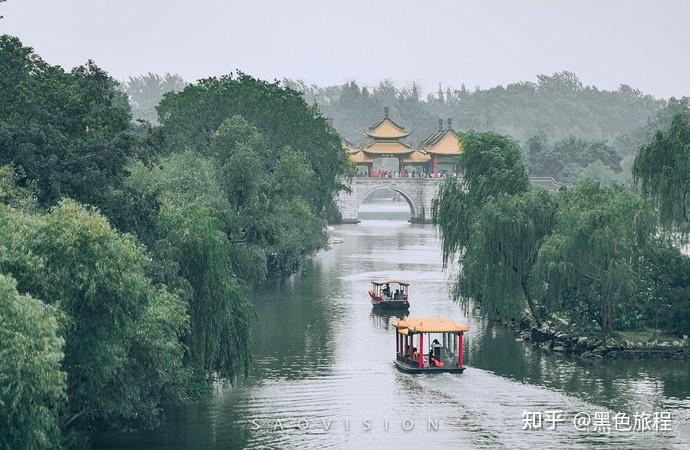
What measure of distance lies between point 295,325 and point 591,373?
13.7 meters

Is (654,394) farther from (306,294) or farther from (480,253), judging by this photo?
(306,294)

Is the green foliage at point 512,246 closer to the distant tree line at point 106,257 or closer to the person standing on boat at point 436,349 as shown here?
the person standing on boat at point 436,349

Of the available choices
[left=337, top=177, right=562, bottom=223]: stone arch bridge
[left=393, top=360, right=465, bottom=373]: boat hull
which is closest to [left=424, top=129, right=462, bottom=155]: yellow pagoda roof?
[left=337, top=177, right=562, bottom=223]: stone arch bridge

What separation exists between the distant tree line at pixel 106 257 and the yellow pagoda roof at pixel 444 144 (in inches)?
2656

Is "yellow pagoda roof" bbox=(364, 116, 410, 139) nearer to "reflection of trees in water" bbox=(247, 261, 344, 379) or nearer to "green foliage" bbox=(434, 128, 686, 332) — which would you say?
"reflection of trees in water" bbox=(247, 261, 344, 379)

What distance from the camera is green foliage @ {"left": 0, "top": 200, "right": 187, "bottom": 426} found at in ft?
Answer: 91.9

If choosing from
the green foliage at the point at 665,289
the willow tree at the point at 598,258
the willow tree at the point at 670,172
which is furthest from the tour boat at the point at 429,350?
the willow tree at the point at 670,172

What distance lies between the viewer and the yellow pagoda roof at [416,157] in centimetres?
12988

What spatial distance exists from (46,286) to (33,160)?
874cm

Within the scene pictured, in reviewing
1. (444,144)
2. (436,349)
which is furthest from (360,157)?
(436,349)

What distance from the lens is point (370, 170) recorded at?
429 feet

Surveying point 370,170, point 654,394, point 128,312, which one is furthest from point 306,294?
point 370,170

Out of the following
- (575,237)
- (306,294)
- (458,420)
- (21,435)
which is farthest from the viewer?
(306,294)

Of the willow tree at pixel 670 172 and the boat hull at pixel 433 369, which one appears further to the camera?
the willow tree at pixel 670 172
